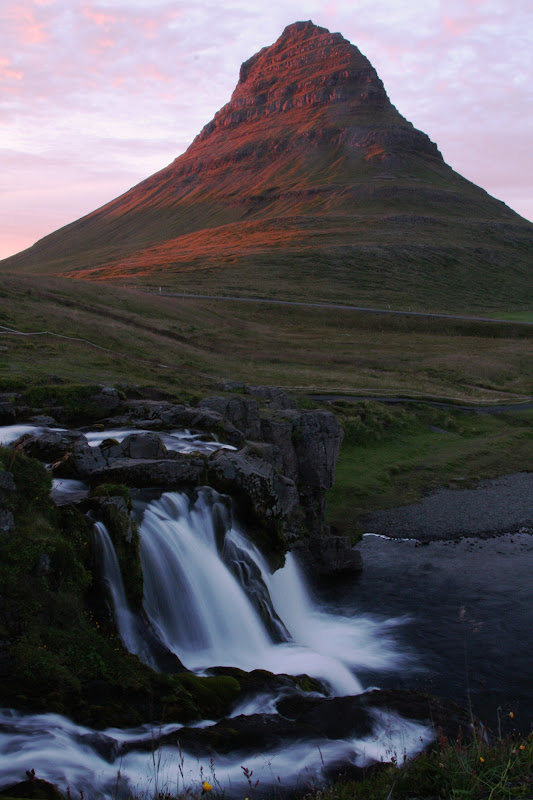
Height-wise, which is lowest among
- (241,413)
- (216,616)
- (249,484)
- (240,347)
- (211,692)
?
(211,692)

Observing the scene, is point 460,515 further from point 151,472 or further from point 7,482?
point 7,482

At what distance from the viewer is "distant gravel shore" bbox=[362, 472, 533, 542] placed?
30234 millimetres

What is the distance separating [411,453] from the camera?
42688 millimetres

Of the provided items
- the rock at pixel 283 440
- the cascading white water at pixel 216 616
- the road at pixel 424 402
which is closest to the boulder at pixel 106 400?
the rock at pixel 283 440

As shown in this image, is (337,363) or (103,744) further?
(337,363)

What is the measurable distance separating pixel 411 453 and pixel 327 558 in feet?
61.0

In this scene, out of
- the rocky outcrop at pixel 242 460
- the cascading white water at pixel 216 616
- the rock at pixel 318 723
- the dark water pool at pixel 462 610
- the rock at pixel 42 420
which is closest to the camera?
the rock at pixel 318 723

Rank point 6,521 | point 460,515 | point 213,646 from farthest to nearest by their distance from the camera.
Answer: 1. point 460,515
2. point 213,646
3. point 6,521

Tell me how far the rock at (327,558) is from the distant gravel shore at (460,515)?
4507 millimetres

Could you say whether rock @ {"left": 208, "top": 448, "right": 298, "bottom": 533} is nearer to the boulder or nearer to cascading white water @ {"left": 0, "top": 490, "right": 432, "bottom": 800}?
cascading white water @ {"left": 0, "top": 490, "right": 432, "bottom": 800}

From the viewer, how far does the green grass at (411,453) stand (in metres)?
34.5

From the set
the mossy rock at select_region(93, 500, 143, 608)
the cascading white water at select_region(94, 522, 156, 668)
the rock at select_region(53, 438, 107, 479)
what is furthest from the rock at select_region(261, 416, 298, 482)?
the cascading white water at select_region(94, 522, 156, 668)

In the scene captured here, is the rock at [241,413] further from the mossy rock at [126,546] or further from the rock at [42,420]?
the mossy rock at [126,546]

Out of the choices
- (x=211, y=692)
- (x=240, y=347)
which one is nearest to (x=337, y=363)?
(x=240, y=347)
